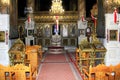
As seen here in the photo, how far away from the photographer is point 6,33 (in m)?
10.3

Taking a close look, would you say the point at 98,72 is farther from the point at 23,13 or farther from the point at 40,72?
the point at 23,13

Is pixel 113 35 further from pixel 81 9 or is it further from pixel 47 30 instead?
pixel 47 30

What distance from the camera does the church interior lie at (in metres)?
10.3

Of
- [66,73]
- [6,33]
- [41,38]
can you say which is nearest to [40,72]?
A: [66,73]

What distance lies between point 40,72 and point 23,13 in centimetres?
1327

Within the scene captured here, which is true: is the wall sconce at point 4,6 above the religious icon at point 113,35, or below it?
above

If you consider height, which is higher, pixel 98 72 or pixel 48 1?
pixel 48 1

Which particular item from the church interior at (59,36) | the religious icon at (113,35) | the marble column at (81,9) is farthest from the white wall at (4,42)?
the marble column at (81,9)

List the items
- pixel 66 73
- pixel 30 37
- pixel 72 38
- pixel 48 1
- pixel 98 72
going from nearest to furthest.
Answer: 1. pixel 98 72
2. pixel 66 73
3. pixel 30 37
4. pixel 72 38
5. pixel 48 1

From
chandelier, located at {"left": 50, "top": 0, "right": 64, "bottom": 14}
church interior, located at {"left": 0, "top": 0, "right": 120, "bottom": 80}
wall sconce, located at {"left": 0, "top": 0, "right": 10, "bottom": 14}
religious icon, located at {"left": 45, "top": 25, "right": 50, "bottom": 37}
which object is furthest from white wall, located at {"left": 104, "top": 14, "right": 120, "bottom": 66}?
religious icon, located at {"left": 45, "top": 25, "right": 50, "bottom": 37}

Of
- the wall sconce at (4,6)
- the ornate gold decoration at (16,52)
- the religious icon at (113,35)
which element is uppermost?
the wall sconce at (4,6)

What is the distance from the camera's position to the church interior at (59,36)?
33.7 ft

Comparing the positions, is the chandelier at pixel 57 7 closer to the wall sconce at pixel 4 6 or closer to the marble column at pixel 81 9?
the marble column at pixel 81 9

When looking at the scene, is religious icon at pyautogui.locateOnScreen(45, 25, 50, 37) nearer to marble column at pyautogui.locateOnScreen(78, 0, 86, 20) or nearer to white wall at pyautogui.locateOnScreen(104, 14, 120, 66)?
marble column at pyautogui.locateOnScreen(78, 0, 86, 20)
